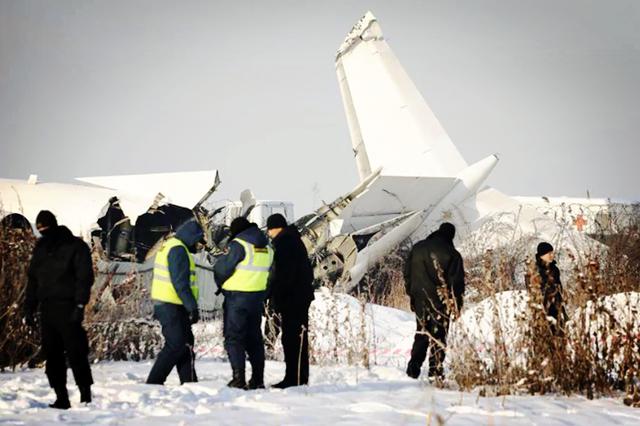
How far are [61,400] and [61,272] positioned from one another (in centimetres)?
98

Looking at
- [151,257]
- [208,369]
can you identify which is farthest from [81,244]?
[151,257]

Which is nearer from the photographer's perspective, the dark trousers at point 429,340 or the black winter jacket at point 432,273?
the dark trousers at point 429,340

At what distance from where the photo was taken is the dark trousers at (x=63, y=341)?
21.1ft

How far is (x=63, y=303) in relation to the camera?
6.46 meters

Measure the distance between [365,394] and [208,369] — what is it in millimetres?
3171

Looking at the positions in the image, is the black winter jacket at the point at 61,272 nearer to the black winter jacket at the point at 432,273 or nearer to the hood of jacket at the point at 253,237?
the hood of jacket at the point at 253,237

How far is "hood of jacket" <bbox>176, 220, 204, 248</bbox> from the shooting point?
7566 millimetres

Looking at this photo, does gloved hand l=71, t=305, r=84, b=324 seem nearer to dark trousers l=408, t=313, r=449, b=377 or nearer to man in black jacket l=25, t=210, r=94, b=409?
man in black jacket l=25, t=210, r=94, b=409

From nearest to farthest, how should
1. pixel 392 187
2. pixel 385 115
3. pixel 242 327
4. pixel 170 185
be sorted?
pixel 242 327, pixel 170 185, pixel 392 187, pixel 385 115

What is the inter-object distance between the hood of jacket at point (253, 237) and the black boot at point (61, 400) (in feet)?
7.02

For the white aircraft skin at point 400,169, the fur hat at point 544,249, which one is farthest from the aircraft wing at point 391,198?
Answer: the fur hat at point 544,249

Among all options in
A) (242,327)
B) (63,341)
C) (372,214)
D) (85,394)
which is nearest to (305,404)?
(242,327)

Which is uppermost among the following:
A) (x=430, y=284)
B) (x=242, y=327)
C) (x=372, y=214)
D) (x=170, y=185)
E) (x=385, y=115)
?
(x=385, y=115)

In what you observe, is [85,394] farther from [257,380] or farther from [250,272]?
[250,272]
